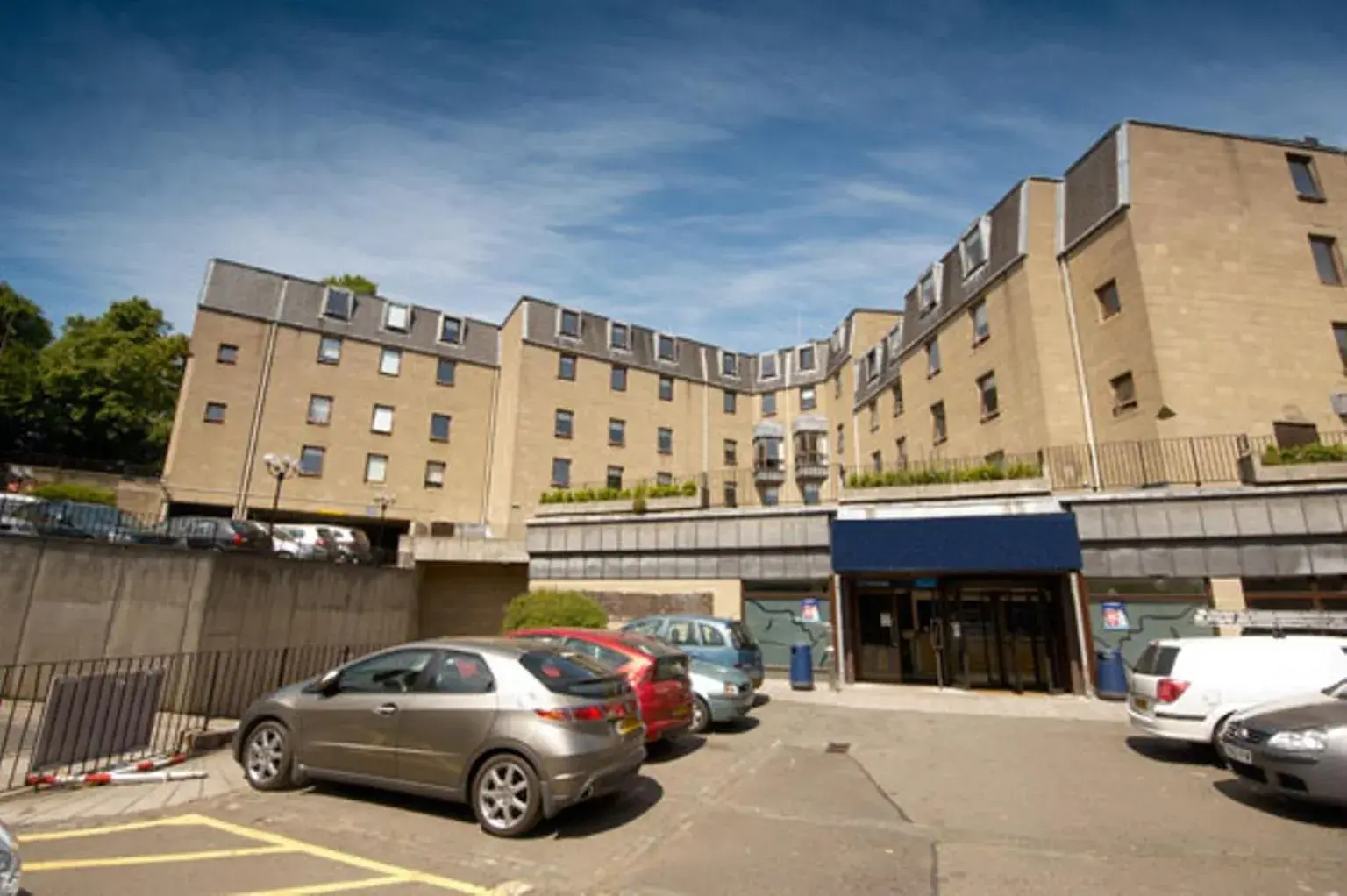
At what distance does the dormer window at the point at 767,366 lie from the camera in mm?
41062

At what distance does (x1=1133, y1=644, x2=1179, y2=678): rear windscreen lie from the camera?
8.72m

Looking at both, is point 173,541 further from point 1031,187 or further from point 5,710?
point 1031,187

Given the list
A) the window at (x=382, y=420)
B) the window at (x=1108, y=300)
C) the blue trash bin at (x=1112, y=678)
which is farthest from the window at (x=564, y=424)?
the blue trash bin at (x=1112, y=678)

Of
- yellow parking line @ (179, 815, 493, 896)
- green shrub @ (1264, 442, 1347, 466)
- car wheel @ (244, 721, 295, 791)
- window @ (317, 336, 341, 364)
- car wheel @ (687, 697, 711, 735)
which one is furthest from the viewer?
window @ (317, 336, 341, 364)

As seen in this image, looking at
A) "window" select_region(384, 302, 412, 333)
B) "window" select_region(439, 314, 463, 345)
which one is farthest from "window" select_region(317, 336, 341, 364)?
"window" select_region(439, 314, 463, 345)

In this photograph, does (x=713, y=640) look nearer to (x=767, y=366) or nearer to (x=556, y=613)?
(x=556, y=613)

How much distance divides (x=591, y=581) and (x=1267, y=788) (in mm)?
16900

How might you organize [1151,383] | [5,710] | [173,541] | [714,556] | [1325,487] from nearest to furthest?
[5,710] → [1325,487] → [173,541] → [1151,383] → [714,556]

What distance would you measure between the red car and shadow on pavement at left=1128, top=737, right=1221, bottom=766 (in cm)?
668

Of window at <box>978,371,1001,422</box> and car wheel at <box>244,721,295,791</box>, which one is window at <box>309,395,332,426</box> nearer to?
car wheel at <box>244,721,295,791</box>

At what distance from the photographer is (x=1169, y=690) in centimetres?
848

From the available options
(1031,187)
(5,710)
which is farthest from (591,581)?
(1031,187)

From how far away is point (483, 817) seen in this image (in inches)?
219

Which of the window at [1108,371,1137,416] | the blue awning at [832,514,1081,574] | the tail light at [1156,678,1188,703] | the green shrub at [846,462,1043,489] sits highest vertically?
the window at [1108,371,1137,416]
